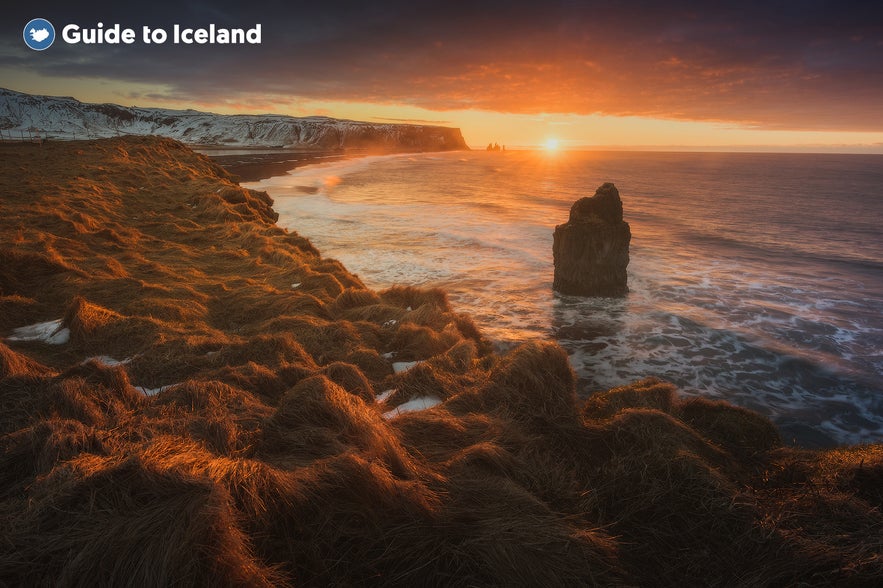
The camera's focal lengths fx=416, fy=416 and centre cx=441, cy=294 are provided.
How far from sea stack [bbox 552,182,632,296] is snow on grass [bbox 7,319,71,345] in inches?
591

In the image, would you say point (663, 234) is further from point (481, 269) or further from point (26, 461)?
point (26, 461)

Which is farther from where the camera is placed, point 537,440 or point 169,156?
point 169,156

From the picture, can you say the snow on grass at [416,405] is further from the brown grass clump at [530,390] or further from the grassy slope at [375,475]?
the brown grass clump at [530,390]

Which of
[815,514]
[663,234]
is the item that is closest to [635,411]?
[815,514]

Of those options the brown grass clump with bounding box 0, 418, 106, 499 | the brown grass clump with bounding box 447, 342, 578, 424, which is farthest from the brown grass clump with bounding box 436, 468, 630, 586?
the brown grass clump with bounding box 0, 418, 106, 499

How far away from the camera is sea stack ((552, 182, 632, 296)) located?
54.3 ft

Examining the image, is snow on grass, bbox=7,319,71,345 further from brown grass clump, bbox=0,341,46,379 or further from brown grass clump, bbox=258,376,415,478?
brown grass clump, bbox=258,376,415,478

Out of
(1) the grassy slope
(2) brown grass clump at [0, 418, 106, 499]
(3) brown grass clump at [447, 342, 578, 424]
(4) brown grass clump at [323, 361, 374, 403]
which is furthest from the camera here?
(4) brown grass clump at [323, 361, 374, 403]

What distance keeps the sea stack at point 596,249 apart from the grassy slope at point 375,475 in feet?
35.6

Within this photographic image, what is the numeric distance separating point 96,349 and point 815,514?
26.8 ft

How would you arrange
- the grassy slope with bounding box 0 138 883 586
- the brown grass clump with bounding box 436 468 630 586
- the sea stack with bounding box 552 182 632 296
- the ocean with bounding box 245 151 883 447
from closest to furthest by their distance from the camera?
the grassy slope with bounding box 0 138 883 586 < the brown grass clump with bounding box 436 468 630 586 < the ocean with bounding box 245 151 883 447 < the sea stack with bounding box 552 182 632 296

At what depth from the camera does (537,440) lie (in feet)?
13.6

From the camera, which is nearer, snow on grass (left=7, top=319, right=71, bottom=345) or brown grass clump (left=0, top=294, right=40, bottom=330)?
snow on grass (left=7, top=319, right=71, bottom=345)

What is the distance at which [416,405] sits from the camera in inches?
198
